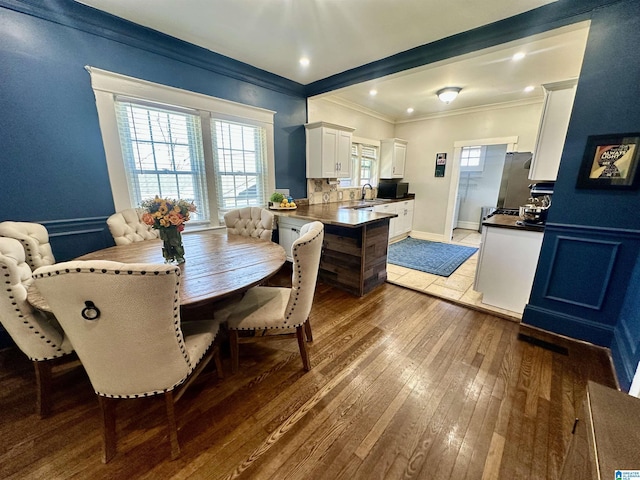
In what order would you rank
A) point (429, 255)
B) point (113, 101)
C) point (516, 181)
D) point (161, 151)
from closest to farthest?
point (113, 101), point (161, 151), point (516, 181), point (429, 255)

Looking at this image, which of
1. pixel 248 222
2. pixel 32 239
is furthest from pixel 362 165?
pixel 32 239

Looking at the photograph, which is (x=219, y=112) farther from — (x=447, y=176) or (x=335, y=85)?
(x=447, y=176)

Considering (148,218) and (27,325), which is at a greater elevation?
(148,218)

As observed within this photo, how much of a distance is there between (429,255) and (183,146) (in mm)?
4050

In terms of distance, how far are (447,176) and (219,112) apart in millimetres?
4464

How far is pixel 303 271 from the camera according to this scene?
1551 millimetres

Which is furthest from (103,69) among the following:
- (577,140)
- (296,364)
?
(577,140)

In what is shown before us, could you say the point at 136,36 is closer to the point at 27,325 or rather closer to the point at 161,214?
the point at 161,214

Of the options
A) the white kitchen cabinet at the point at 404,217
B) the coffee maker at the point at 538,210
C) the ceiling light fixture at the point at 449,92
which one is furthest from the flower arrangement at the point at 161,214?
the white kitchen cabinet at the point at 404,217

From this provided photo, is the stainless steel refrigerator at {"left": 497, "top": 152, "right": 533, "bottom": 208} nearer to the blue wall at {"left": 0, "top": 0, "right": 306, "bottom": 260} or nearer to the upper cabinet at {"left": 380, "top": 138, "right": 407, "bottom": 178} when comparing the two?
the upper cabinet at {"left": 380, "top": 138, "right": 407, "bottom": 178}

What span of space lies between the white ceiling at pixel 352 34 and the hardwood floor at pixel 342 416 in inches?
107

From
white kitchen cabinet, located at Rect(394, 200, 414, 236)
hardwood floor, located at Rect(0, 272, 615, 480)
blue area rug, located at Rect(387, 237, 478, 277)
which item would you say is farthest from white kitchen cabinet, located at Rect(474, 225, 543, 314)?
white kitchen cabinet, located at Rect(394, 200, 414, 236)

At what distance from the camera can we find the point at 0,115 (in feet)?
6.14

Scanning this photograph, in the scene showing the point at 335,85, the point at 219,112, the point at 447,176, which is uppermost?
the point at 335,85
